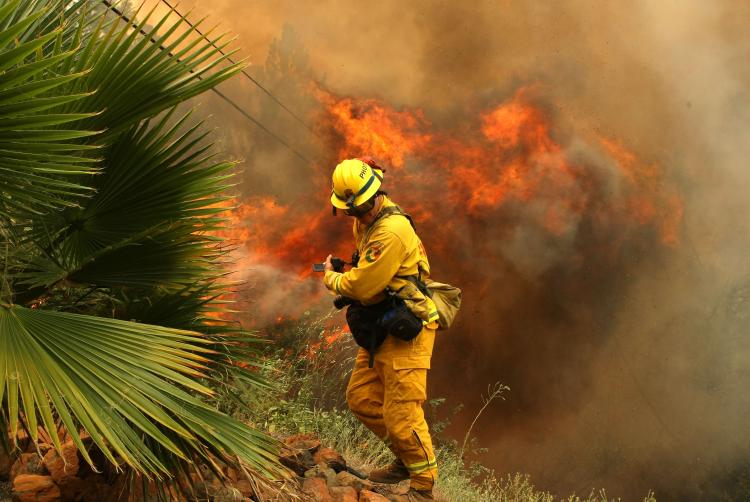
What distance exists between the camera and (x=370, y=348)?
4.55m

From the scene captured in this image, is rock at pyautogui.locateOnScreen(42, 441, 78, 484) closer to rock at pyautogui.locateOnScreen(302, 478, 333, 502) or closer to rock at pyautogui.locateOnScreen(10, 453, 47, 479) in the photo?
rock at pyautogui.locateOnScreen(10, 453, 47, 479)

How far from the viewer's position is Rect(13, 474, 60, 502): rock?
11.4 ft

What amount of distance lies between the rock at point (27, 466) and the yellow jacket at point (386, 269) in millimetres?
1782

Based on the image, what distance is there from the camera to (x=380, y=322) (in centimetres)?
446

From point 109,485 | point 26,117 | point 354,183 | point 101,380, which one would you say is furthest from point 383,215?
point 26,117

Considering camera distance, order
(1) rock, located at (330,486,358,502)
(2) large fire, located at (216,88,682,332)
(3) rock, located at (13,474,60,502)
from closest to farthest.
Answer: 1. (3) rock, located at (13,474,60,502)
2. (1) rock, located at (330,486,358,502)
3. (2) large fire, located at (216,88,682,332)

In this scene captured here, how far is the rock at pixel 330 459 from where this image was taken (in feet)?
15.9

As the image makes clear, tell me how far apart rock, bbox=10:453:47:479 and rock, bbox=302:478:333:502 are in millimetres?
1338

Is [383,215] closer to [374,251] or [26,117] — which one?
[374,251]

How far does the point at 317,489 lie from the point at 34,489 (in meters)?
1.45

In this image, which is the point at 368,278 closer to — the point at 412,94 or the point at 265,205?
A: the point at 265,205

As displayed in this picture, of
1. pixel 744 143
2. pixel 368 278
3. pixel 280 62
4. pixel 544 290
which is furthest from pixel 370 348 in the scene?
pixel 744 143

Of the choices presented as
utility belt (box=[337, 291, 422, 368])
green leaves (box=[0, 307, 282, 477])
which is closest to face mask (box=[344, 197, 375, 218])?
utility belt (box=[337, 291, 422, 368])

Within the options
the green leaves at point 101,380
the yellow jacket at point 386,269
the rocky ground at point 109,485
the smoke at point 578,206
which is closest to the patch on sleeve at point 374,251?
the yellow jacket at point 386,269
